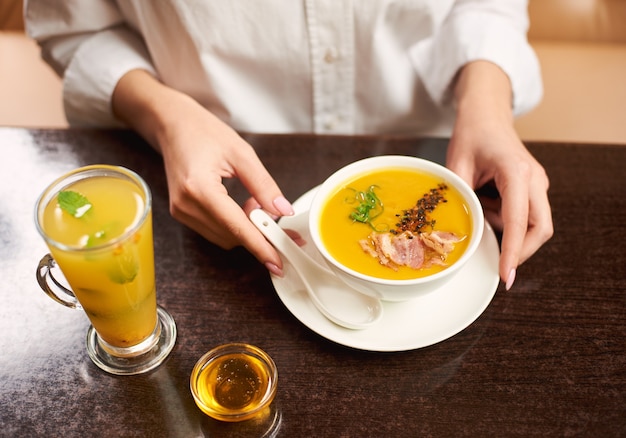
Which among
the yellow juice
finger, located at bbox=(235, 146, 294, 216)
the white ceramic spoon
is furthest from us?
finger, located at bbox=(235, 146, 294, 216)

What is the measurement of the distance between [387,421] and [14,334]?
2.48 feet

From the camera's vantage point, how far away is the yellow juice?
0.95 m

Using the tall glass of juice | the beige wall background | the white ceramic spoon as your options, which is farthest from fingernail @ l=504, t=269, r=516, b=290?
the beige wall background

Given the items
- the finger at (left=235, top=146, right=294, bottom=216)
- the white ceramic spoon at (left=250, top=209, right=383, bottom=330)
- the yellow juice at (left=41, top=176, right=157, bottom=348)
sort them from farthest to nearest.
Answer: the finger at (left=235, top=146, right=294, bottom=216) < the white ceramic spoon at (left=250, top=209, right=383, bottom=330) < the yellow juice at (left=41, top=176, right=157, bottom=348)

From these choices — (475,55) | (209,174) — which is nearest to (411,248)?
(209,174)

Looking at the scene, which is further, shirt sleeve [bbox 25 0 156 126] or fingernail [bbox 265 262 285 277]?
shirt sleeve [bbox 25 0 156 126]

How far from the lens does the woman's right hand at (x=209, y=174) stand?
4.00 ft

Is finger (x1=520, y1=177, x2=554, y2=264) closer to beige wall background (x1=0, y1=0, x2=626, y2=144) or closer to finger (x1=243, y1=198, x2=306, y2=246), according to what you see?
finger (x1=243, y1=198, x2=306, y2=246)

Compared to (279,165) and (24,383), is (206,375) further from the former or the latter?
(279,165)

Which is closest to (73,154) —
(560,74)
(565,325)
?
(565,325)

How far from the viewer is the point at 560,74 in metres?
2.62

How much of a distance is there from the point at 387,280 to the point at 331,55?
85 cm

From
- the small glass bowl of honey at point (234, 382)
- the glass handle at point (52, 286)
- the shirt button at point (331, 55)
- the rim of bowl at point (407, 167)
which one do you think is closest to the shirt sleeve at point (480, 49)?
the shirt button at point (331, 55)

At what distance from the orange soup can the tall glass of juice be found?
0.36 metres
